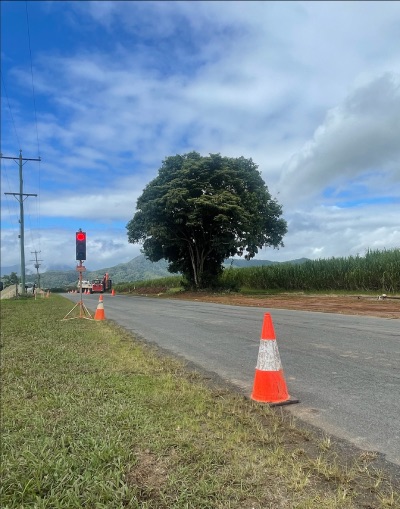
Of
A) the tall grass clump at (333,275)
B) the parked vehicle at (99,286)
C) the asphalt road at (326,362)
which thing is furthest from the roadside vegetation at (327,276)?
the parked vehicle at (99,286)

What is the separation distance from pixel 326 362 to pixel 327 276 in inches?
941

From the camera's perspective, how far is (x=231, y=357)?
22.4 feet

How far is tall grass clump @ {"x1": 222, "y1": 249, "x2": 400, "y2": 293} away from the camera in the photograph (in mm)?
24734

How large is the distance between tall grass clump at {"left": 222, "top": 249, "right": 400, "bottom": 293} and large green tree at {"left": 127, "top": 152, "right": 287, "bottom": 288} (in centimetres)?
281

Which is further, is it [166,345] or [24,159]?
[24,159]

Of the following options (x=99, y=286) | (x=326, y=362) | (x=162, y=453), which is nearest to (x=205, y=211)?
(x=326, y=362)

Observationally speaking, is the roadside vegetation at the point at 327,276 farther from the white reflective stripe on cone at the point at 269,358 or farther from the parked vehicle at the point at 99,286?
the parked vehicle at the point at 99,286

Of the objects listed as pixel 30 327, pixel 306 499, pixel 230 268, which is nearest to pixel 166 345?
pixel 30 327

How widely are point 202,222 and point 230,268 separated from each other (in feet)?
39.2

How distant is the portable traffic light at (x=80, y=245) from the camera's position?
44.4ft

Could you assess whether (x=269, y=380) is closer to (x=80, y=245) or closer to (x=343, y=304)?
(x=80, y=245)

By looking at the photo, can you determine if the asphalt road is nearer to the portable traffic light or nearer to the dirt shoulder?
the dirt shoulder

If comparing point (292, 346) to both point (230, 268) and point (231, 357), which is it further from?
point (230, 268)

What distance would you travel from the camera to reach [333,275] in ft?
93.6
